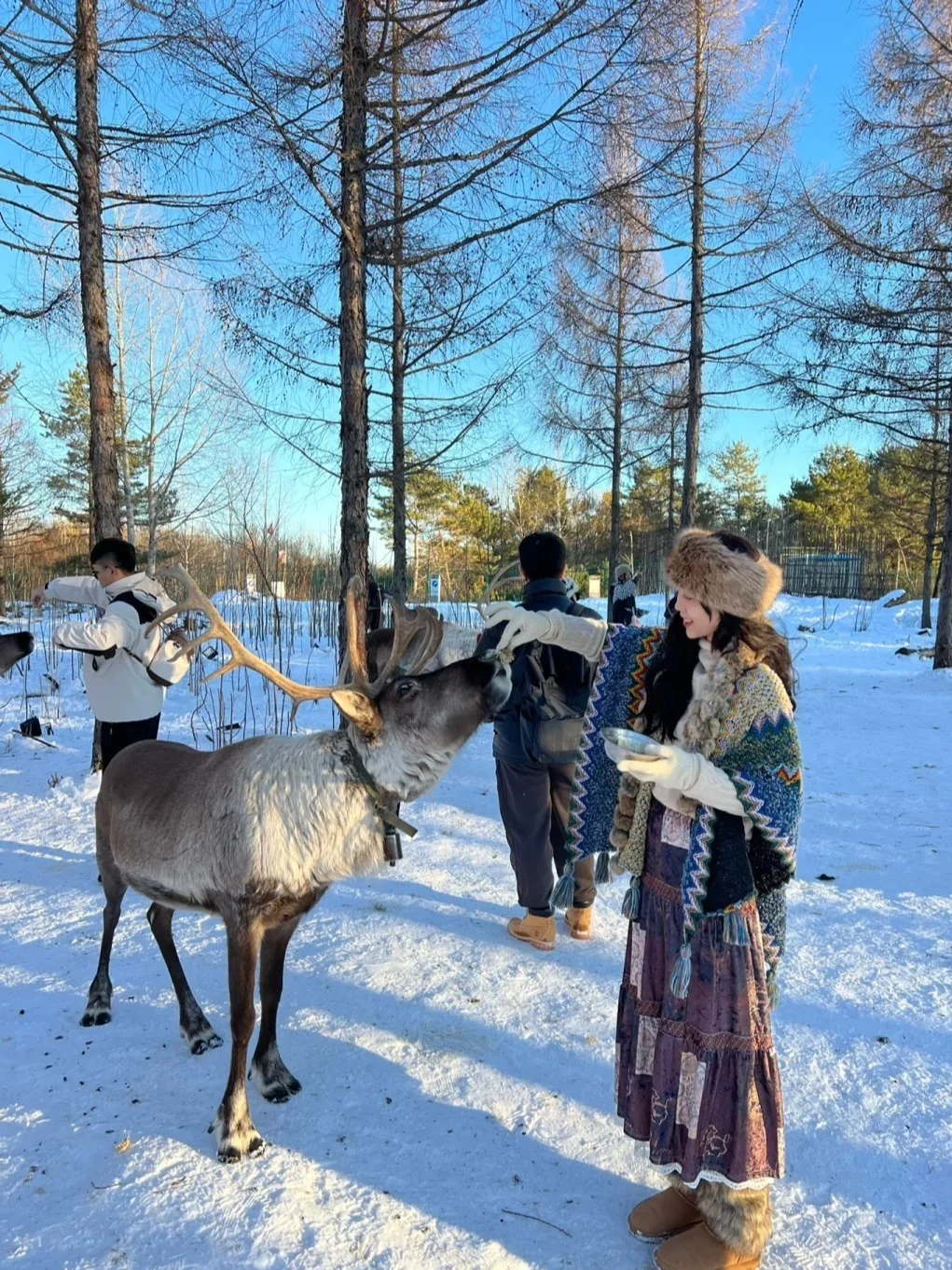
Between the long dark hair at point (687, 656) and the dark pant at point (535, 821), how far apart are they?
1.73m

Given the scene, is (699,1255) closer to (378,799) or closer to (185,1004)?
(378,799)

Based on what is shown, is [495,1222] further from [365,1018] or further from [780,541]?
[780,541]

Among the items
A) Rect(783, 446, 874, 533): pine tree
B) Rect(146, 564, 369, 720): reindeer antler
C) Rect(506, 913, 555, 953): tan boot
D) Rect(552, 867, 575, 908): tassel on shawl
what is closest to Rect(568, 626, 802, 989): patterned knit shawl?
Rect(552, 867, 575, 908): tassel on shawl

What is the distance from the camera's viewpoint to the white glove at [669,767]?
2010mm

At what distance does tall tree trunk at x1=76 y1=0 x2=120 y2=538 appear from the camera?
7.22 m

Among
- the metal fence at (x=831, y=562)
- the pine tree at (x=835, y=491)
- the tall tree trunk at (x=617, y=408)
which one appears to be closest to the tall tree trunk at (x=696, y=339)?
the tall tree trunk at (x=617, y=408)

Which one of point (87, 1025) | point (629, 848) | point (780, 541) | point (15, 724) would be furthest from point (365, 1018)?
point (780, 541)

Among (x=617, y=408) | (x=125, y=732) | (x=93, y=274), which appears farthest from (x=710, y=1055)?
(x=617, y=408)

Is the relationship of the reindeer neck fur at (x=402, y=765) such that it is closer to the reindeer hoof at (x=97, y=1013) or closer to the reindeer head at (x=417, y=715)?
the reindeer head at (x=417, y=715)

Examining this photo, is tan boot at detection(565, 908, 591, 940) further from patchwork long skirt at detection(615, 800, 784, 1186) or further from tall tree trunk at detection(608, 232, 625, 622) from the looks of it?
tall tree trunk at detection(608, 232, 625, 622)

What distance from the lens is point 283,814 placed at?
9.05 feet

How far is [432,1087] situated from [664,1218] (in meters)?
0.99

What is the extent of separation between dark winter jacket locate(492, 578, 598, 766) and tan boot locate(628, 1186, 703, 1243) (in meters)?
1.98

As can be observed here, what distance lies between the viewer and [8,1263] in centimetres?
222
